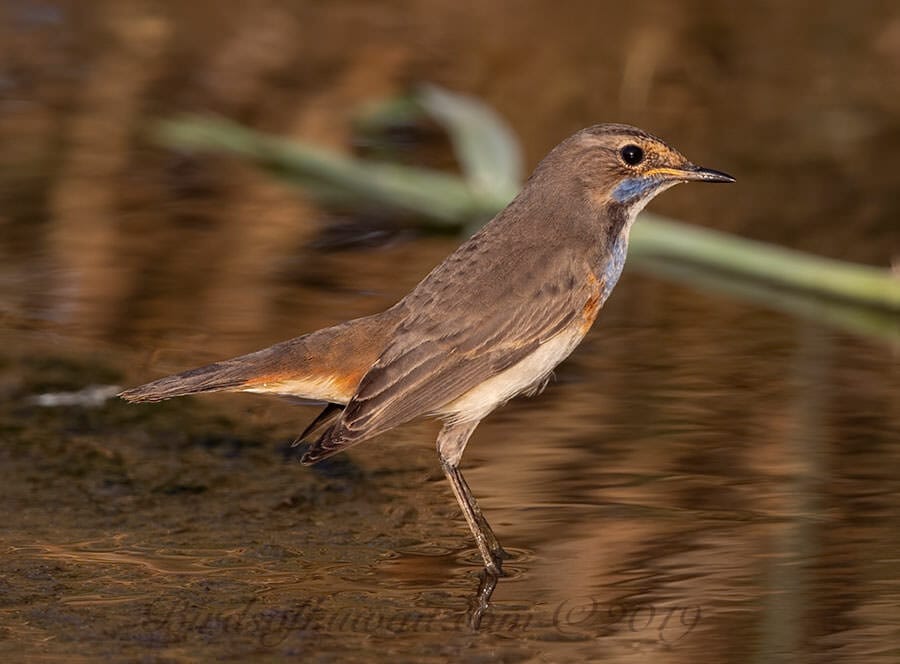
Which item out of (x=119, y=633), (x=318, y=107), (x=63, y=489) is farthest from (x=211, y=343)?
(x=318, y=107)

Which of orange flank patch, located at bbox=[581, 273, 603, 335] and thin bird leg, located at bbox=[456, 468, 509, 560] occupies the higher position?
orange flank patch, located at bbox=[581, 273, 603, 335]

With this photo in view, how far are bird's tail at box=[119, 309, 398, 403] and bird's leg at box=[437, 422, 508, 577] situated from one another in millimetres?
409

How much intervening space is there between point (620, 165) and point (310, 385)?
145 centimetres

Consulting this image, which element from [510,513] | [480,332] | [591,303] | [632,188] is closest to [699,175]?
[632,188]

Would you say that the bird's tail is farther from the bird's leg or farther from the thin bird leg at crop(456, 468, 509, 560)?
the thin bird leg at crop(456, 468, 509, 560)

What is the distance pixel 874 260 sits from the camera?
31.4 ft

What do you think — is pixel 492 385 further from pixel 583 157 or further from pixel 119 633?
pixel 119 633

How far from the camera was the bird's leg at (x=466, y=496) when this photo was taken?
20.6ft

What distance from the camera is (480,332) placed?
6516mm

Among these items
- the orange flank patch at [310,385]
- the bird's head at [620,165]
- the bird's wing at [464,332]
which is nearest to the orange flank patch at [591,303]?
the bird's wing at [464,332]

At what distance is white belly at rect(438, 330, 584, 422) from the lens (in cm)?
654

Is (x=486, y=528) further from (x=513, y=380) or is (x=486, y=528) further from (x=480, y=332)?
(x=480, y=332)

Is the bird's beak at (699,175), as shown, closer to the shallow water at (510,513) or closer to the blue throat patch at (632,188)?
the blue throat patch at (632,188)

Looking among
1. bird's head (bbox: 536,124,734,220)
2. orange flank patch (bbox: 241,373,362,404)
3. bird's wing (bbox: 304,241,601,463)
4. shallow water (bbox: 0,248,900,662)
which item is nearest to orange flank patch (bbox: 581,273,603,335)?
bird's wing (bbox: 304,241,601,463)
